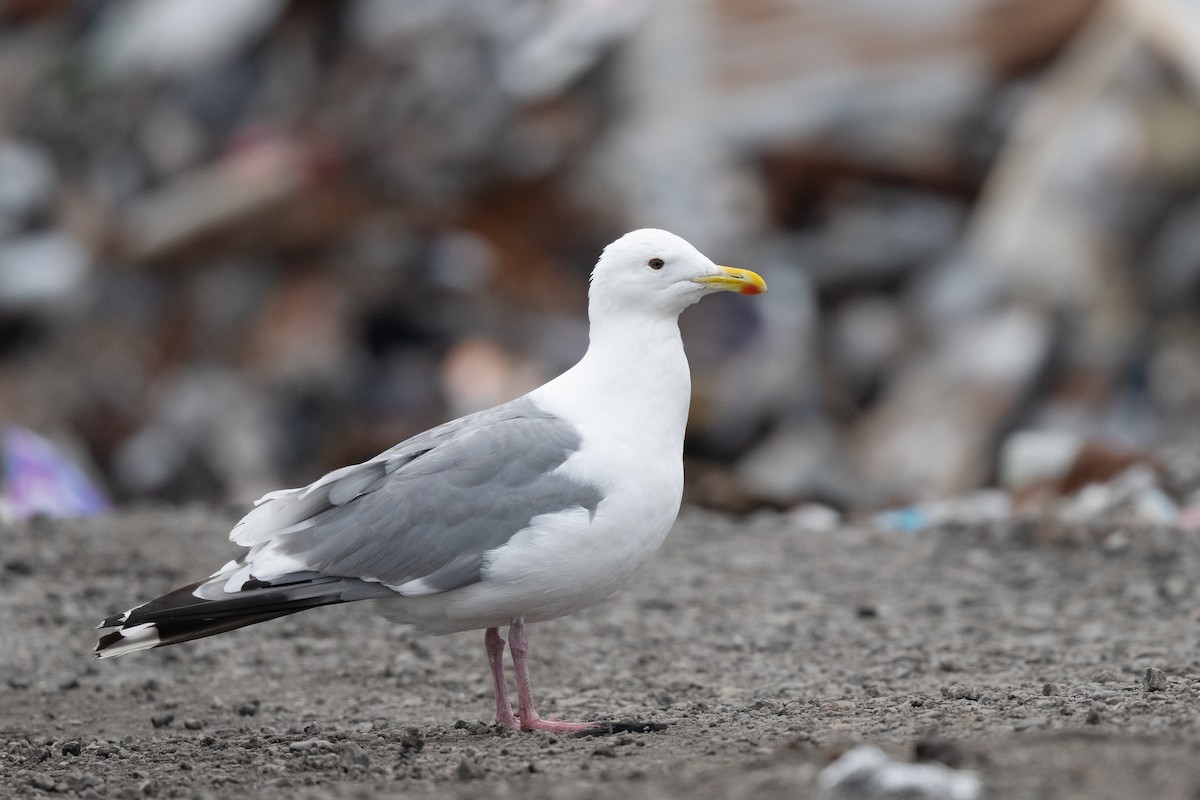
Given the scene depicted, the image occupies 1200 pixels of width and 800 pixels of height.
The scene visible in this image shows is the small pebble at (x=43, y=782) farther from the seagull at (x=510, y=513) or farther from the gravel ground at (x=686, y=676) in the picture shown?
the seagull at (x=510, y=513)

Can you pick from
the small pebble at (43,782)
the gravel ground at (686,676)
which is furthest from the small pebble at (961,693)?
the small pebble at (43,782)

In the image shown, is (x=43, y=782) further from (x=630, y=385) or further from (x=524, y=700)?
(x=630, y=385)

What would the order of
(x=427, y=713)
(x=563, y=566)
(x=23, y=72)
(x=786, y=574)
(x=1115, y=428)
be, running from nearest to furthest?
(x=563, y=566), (x=427, y=713), (x=786, y=574), (x=1115, y=428), (x=23, y=72)

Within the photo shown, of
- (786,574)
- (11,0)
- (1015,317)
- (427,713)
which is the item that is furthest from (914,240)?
(11,0)

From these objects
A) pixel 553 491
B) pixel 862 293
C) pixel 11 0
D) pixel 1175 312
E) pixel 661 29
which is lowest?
pixel 553 491

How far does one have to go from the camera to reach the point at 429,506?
4.11 metres

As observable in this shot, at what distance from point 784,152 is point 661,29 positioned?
1210 millimetres

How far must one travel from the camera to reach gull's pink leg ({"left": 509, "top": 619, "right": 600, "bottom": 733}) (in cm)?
410

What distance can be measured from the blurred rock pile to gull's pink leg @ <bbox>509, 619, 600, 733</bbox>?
483 cm

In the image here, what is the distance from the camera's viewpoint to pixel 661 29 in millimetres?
10875

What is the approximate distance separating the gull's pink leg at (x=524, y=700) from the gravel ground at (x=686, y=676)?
8 centimetres

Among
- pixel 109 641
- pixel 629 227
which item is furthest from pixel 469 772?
pixel 629 227

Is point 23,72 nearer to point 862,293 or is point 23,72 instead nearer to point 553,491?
point 862,293

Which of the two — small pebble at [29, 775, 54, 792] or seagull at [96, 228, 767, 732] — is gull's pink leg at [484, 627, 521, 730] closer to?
seagull at [96, 228, 767, 732]
